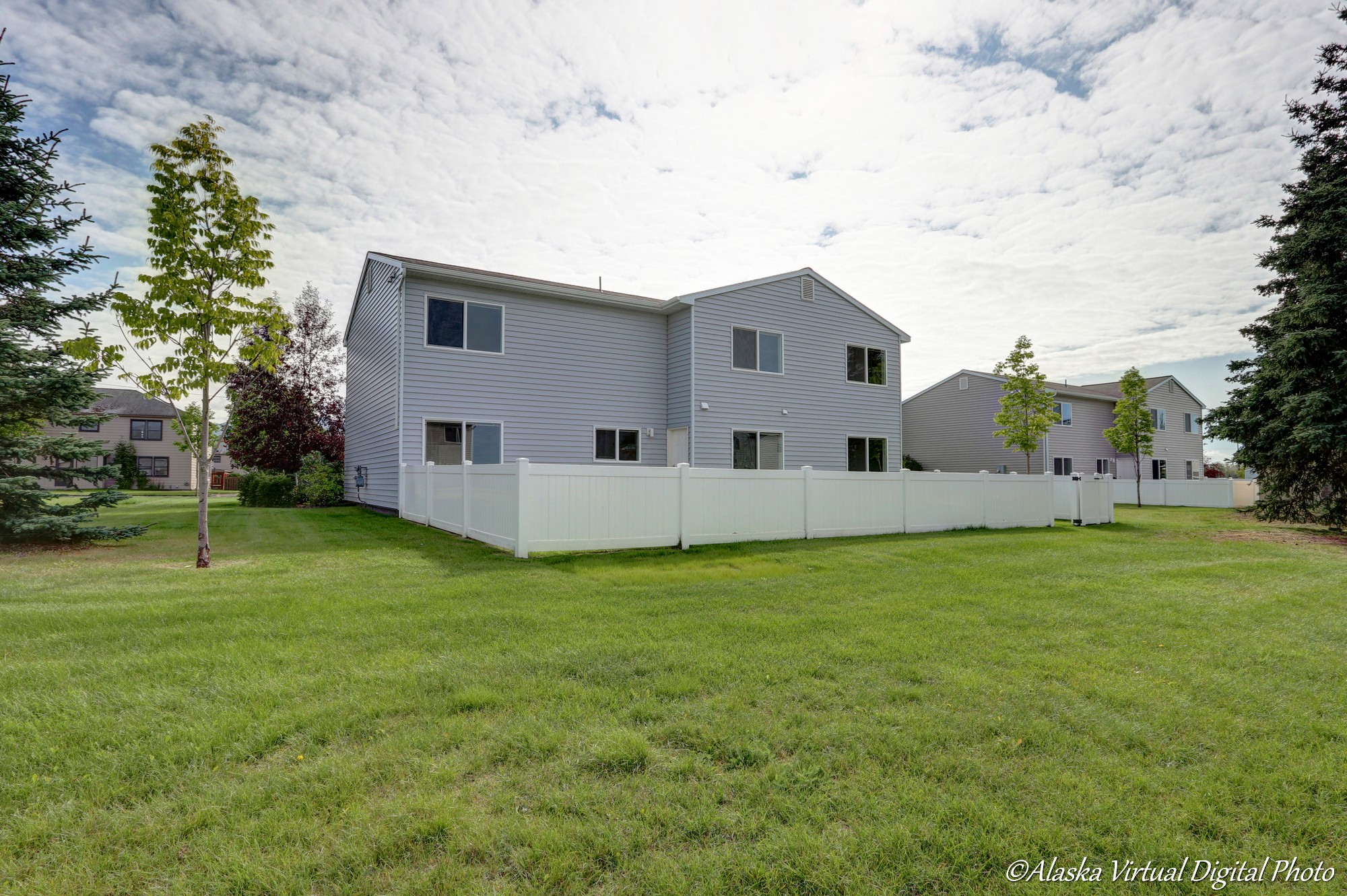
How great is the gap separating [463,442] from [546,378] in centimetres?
242

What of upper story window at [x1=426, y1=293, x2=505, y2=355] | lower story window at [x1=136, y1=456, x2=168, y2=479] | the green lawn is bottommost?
the green lawn

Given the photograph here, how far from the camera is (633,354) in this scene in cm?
1603

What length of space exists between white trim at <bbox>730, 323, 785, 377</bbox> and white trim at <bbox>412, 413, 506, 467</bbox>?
238 inches

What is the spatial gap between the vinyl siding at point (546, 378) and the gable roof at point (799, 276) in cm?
131

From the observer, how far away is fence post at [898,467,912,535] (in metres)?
12.7

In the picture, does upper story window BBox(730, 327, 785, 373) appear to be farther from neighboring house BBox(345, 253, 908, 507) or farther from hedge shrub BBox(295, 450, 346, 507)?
hedge shrub BBox(295, 450, 346, 507)

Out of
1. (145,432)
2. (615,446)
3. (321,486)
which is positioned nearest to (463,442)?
(615,446)

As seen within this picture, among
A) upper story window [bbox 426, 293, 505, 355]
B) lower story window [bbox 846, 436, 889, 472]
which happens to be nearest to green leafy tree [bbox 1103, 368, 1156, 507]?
lower story window [bbox 846, 436, 889, 472]

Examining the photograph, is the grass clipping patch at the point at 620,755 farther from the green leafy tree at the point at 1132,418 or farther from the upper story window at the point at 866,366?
the green leafy tree at the point at 1132,418

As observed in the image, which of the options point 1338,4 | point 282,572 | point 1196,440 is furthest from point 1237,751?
point 1196,440

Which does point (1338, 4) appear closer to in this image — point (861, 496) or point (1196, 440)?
point (861, 496)

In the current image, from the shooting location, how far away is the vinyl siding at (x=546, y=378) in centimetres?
1352

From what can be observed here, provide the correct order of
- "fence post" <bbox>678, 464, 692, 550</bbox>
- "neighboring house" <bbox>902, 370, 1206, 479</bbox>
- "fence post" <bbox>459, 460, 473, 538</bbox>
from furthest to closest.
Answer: "neighboring house" <bbox>902, 370, 1206, 479</bbox> < "fence post" <bbox>459, 460, 473, 538</bbox> < "fence post" <bbox>678, 464, 692, 550</bbox>

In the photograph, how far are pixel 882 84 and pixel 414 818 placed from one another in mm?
11148
